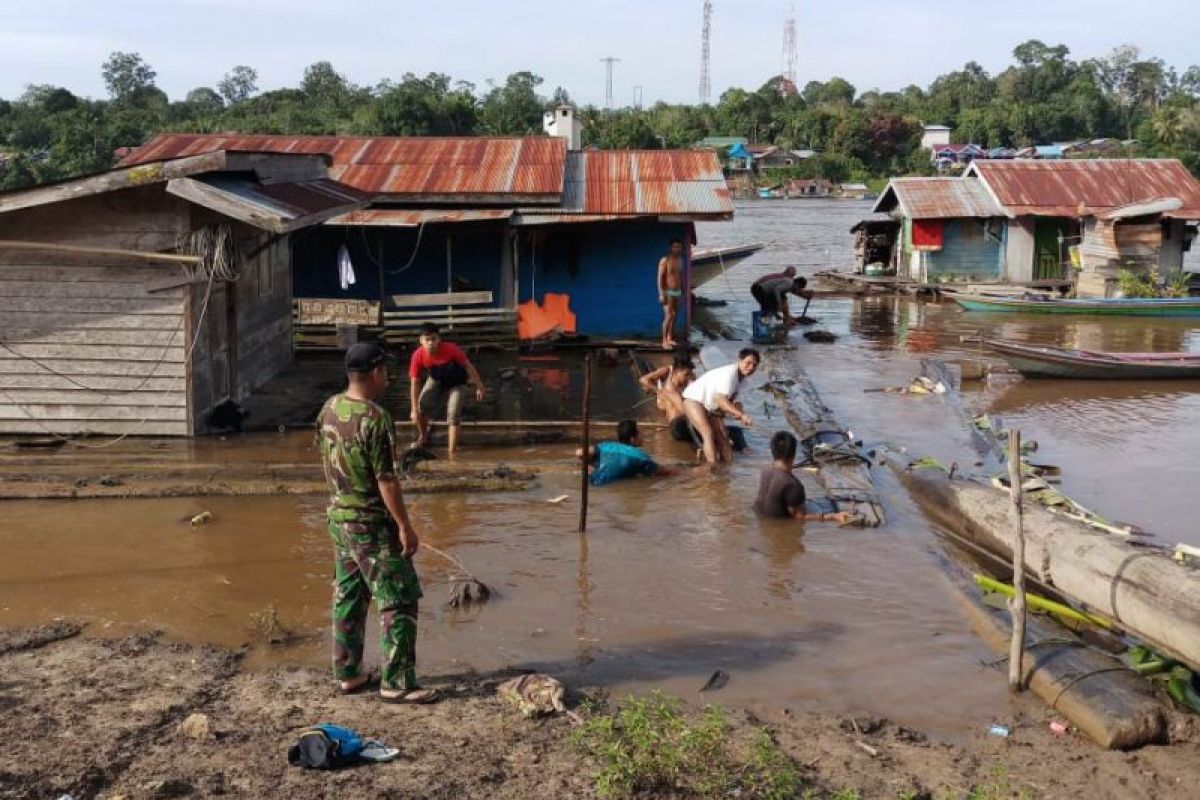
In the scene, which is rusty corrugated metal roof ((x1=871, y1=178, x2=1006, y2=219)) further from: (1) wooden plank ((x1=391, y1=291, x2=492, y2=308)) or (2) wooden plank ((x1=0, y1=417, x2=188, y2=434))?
(2) wooden plank ((x1=0, y1=417, x2=188, y2=434))

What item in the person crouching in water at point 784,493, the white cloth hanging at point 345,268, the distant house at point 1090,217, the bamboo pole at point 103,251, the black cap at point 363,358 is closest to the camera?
the black cap at point 363,358

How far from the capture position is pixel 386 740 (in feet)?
17.1

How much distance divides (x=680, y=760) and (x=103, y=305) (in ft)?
27.1

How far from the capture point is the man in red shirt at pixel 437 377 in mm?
10609

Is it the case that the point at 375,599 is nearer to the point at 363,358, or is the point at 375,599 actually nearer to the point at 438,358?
the point at 363,358

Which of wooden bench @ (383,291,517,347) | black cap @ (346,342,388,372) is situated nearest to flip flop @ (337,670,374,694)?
black cap @ (346,342,388,372)

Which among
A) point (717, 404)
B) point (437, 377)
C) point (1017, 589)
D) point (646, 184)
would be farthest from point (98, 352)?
point (646, 184)

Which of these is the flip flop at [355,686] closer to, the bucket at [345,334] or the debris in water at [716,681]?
the debris in water at [716,681]

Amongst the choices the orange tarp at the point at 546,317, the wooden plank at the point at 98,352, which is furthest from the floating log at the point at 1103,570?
the orange tarp at the point at 546,317

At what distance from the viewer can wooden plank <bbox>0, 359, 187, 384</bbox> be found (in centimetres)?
1100

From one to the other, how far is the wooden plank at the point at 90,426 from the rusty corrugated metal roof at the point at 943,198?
20.4 metres

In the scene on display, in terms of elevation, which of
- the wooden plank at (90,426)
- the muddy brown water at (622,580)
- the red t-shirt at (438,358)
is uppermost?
the red t-shirt at (438,358)

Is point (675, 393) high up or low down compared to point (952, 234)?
down

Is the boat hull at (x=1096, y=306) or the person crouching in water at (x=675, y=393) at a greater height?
the boat hull at (x=1096, y=306)
